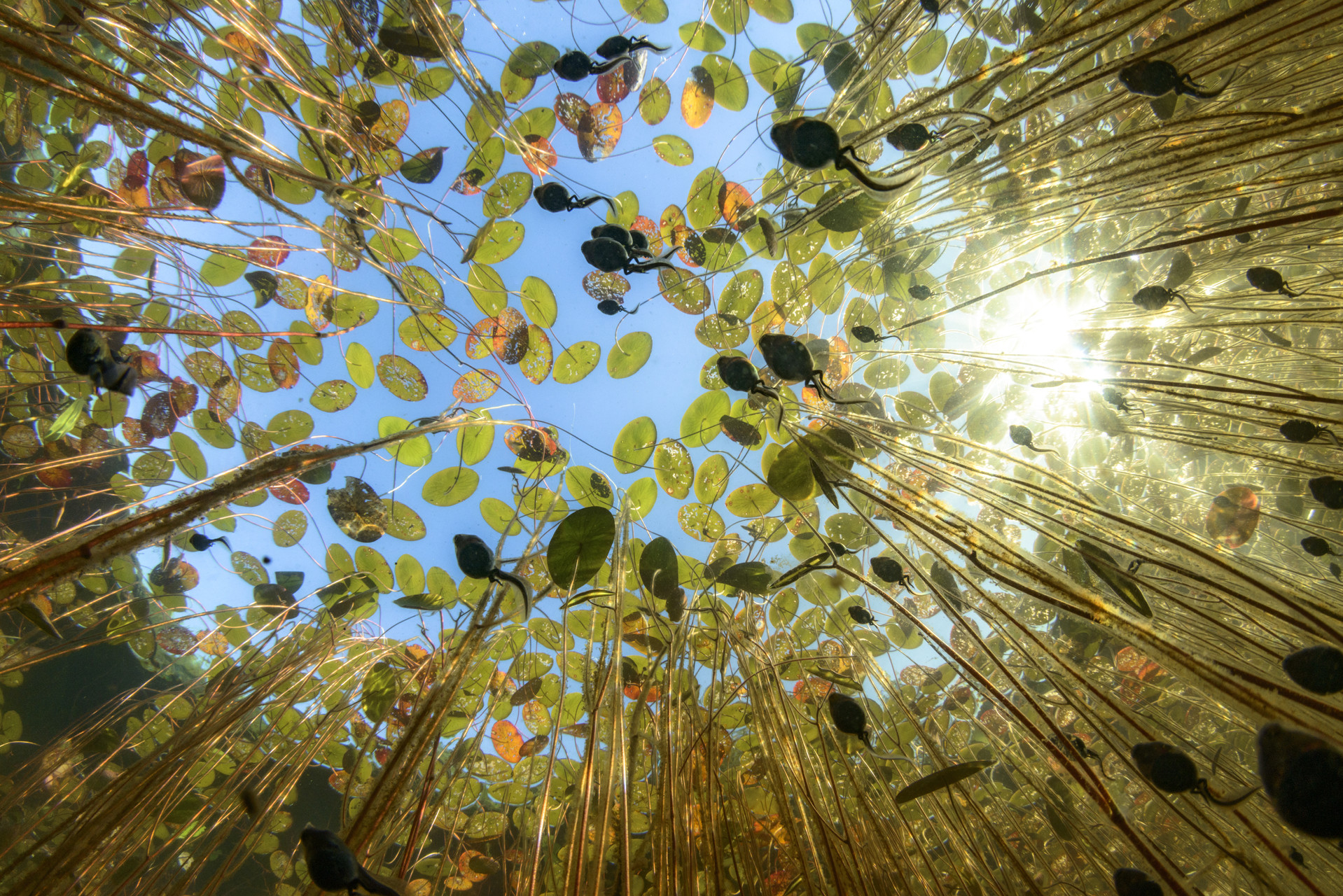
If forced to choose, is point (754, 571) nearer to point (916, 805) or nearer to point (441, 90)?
point (916, 805)

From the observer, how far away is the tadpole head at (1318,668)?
0.54 meters

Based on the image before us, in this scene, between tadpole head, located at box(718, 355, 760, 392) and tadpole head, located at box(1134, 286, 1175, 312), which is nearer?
tadpole head, located at box(718, 355, 760, 392)

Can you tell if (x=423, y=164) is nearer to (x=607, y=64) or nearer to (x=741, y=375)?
(x=607, y=64)

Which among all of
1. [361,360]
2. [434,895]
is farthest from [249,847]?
[361,360]

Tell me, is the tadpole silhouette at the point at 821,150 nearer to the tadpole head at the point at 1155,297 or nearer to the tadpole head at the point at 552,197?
the tadpole head at the point at 552,197

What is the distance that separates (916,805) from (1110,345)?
54.5 inches

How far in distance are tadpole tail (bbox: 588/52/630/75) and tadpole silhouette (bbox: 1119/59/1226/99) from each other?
888 mm

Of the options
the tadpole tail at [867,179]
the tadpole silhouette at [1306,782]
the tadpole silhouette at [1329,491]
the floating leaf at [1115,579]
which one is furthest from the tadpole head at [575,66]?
the tadpole silhouette at [1329,491]

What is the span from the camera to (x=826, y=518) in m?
1.48

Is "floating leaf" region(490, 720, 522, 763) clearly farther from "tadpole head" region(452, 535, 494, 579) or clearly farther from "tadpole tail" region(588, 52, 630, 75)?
"tadpole tail" region(588, 52, 630, 75)

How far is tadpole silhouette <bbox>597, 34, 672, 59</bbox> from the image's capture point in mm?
1056

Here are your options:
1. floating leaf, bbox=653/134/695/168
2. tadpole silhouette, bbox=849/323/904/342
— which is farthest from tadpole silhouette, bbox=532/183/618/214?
tadpole silhouette, bbox=849/323/904/342

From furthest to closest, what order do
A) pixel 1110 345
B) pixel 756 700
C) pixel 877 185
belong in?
pixel 1110 345, pixel 756 700, pixel 877 185

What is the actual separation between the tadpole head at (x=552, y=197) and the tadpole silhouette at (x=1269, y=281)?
1.46 meters
